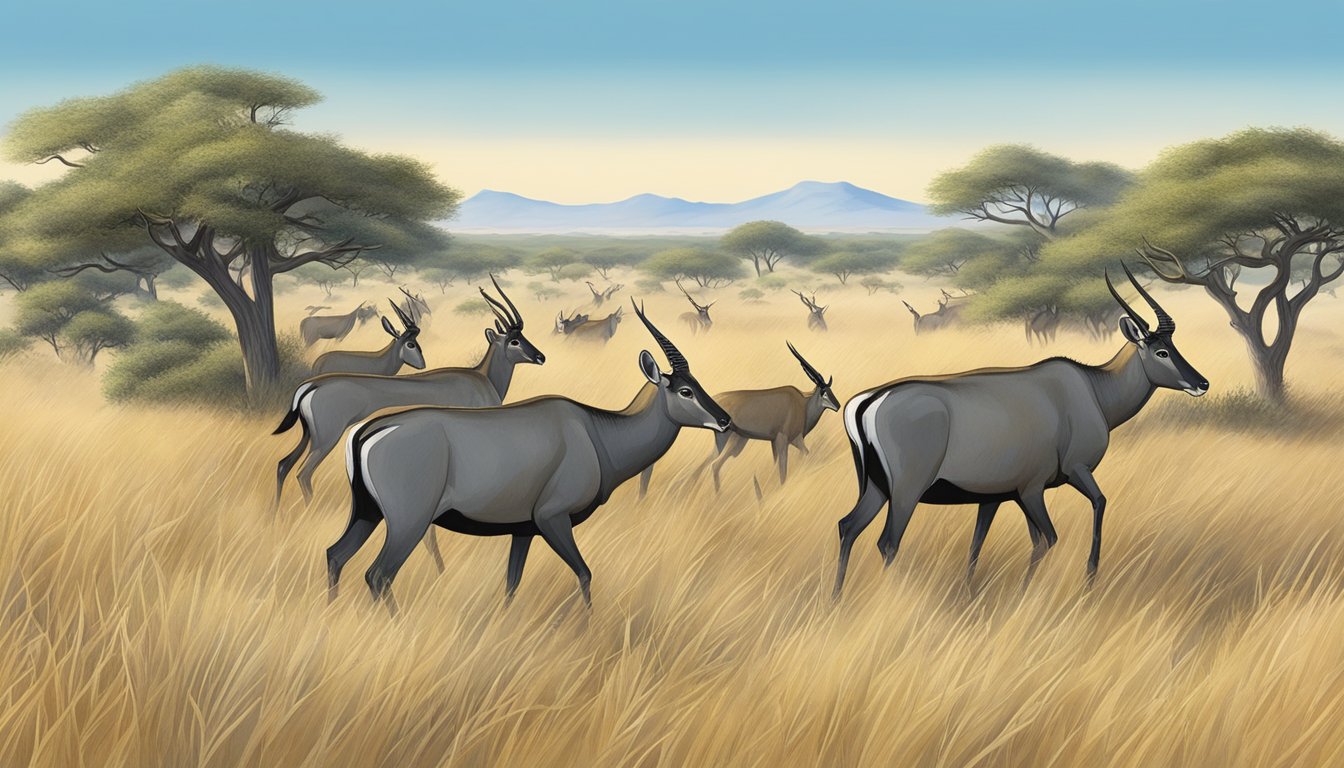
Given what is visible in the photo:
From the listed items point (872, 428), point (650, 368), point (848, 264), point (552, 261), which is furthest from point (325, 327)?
point (552, 261)

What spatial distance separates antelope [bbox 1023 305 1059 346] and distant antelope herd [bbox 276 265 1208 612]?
19042mm

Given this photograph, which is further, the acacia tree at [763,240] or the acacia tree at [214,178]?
the acacia tree at [763,240]

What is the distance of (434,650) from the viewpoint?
162 inches

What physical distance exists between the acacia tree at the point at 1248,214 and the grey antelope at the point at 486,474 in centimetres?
1099

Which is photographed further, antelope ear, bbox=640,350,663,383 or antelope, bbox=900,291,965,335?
antelope, bbox=900,291,965,335

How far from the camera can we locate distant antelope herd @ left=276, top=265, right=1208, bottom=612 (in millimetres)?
4426

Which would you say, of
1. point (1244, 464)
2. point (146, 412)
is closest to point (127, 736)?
point (1244, 464)

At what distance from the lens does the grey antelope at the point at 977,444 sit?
17.8ft

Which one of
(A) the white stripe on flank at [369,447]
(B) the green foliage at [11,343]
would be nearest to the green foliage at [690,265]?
(B) the green foliage at [11,343]

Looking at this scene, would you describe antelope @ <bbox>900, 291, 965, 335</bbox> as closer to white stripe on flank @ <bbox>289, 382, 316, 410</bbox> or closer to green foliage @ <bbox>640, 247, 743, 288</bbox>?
white stripe on flank @ <bbox>289, 382, 316, 410</bbox>

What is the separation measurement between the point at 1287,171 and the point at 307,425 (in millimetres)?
12785

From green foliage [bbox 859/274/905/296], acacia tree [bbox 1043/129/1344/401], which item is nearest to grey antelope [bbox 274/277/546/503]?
acacia tree [bbox 1043/129/1344/401]

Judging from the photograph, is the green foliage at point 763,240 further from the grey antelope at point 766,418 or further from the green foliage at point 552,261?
the grey antelope at point 766,418

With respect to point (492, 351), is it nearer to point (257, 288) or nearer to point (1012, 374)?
point (1012, 374)
